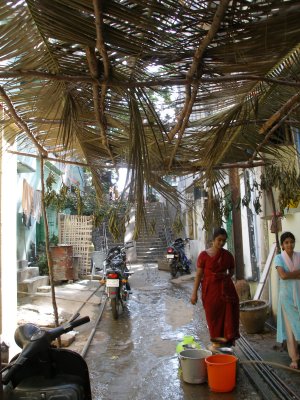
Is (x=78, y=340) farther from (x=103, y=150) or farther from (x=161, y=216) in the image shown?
(x=161, y=216)

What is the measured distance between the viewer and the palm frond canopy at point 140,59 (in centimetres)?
176

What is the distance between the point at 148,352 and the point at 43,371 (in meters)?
3.62

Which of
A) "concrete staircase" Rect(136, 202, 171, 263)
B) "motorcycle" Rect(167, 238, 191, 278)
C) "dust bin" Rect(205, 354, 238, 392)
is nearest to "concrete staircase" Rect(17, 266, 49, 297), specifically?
"motorcycle" Rect(167, 238, 191, 278)

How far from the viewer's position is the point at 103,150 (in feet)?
13.1

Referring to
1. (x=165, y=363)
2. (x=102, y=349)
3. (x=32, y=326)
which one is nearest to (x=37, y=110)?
(x=32, y=326)

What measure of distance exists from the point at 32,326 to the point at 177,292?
8.67 m

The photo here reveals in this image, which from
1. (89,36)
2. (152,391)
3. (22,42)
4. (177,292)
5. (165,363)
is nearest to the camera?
(89,36)

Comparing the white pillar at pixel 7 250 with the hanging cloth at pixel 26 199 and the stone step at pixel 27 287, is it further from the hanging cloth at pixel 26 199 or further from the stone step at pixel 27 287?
the hanging cloth at pixel 26 199

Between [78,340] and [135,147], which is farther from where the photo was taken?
[78,340]

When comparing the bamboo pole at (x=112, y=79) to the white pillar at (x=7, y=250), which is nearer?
the bamboo pole at (x=112, y=79)

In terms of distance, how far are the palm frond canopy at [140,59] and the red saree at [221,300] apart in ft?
Answer: 6.99

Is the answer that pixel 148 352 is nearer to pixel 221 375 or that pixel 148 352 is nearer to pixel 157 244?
pixel 221 375

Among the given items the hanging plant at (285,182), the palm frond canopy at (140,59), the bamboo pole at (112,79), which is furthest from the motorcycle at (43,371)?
the hanging plant at (285,182)

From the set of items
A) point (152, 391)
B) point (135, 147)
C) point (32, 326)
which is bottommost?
point (152, 391)
